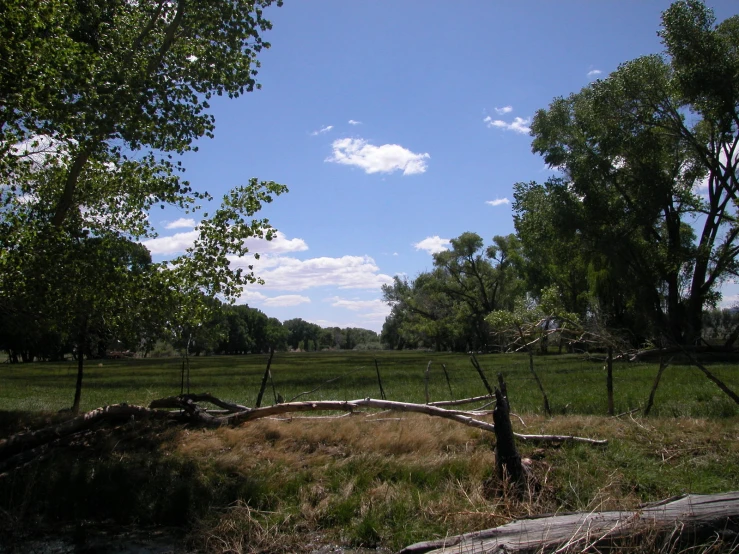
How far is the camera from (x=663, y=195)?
110 ft

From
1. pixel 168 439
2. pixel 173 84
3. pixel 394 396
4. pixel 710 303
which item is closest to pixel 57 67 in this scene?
pixel 173 84

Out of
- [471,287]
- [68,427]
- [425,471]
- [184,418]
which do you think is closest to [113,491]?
[68,427]

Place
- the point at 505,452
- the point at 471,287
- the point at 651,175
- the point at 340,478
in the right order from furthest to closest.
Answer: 1. the point at 471,287
2. the point at 651,175
3. the point at 340,478
4. the point at 505,452

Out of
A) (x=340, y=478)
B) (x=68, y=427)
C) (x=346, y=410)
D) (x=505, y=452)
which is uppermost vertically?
(x=346, y=410)

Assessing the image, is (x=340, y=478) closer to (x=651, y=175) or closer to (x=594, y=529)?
(x=594, y=529)

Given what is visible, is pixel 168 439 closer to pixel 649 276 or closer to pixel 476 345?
pixel 649 276

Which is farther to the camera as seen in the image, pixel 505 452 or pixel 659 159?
pixel 659 159

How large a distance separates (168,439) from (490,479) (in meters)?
5.88

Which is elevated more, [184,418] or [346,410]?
[346,410]

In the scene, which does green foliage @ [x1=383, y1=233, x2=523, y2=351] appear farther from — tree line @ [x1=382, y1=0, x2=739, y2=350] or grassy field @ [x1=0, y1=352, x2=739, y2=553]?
grassy field @ [x1=0, y1=352, x2=739, y2=553]

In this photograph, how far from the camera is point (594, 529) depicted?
544 centimetres

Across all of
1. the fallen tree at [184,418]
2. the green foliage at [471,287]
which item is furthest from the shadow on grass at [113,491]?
the green foliage at [471,287]

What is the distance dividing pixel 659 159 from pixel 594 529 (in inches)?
1333

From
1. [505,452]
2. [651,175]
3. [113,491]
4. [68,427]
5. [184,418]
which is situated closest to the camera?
[505,452]
